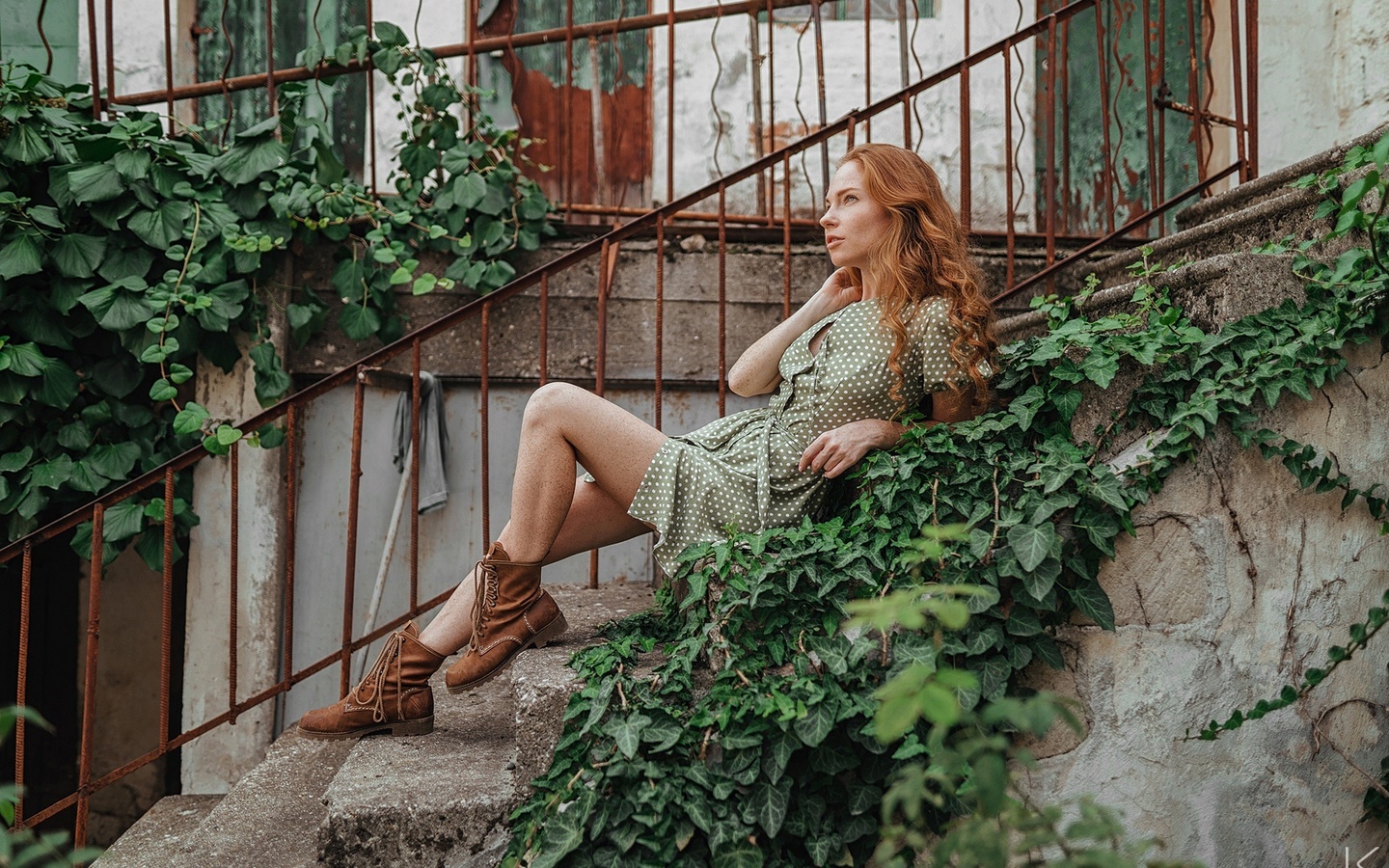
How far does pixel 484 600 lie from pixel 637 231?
128 cm

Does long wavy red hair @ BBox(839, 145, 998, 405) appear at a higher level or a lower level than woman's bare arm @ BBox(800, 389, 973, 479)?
higher

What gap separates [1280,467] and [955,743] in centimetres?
92

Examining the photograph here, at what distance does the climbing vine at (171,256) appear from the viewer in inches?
146

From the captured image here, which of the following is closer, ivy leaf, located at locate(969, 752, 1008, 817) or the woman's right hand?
ivy leaf, located at locate(969, 752, 1008, 817)

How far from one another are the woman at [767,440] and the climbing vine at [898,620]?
0.15 metres

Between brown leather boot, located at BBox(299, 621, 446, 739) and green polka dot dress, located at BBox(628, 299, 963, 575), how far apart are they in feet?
2.14

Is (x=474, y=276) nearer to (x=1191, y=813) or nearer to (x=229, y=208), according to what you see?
(x=229, y=208)

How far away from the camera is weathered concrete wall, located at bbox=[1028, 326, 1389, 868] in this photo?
2.07 meters

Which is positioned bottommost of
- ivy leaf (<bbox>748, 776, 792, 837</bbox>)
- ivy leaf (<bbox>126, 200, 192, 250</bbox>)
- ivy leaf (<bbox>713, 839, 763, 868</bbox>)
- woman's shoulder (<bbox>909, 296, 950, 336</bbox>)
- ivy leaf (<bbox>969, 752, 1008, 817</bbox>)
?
ivy leaf (<bbox>713, 839, 763, 868</bbox>)

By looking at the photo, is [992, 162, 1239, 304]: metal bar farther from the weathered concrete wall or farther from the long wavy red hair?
the weathered concrete wall

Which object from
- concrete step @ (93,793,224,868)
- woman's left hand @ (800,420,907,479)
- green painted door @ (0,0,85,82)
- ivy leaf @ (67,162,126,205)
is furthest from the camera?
green painted door @ (0,0,85,82)

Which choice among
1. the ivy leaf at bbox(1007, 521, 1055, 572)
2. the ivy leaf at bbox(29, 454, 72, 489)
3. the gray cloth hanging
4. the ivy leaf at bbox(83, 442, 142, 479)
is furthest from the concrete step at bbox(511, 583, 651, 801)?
the ivy leaf at bbox(29, 454, 72, 489)

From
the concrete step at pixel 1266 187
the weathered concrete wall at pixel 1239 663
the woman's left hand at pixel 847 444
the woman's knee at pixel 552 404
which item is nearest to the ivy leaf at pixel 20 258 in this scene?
the woman's knee at pixel 552 404

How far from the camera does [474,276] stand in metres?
3.99
